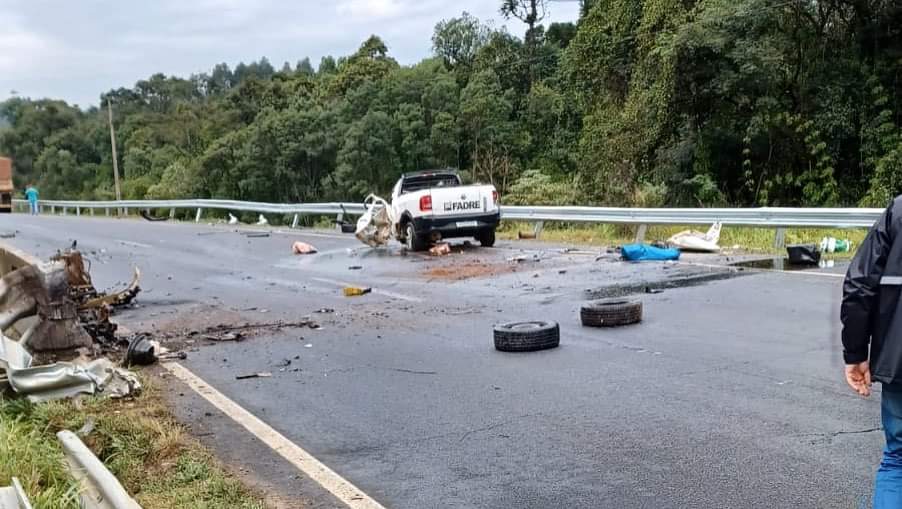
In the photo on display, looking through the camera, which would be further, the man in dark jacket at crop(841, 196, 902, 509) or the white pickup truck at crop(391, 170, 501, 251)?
the white pickup truck at crop(391, 170, 501, 251)

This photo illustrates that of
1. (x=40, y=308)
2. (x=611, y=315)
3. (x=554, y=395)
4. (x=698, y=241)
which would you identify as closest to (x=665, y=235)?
(x=698, y=241)

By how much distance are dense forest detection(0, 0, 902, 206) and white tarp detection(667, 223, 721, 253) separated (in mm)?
7934

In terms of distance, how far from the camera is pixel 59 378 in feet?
20.1

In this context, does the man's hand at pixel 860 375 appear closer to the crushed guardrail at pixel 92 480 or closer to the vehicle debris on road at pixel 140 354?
the crushed guardrail at pixel 92 480

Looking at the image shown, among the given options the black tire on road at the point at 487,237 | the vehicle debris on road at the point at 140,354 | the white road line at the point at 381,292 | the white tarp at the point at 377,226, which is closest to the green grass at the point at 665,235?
the black tire on road at the point at 487,237

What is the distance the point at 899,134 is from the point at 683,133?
6.51 m

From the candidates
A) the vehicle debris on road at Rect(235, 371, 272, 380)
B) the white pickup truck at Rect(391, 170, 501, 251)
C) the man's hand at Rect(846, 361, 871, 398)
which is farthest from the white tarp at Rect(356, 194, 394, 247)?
the man's hand at Rect(846, 361, 871, 398)

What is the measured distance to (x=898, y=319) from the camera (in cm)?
302

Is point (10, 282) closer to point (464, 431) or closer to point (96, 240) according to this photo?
point (464, 431)

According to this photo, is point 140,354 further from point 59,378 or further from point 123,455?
point 123,455

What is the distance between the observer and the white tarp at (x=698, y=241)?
14352 millimetres

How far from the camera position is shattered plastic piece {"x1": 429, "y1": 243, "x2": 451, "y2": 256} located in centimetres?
1684

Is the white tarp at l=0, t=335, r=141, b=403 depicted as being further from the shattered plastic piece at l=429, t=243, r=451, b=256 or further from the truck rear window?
the truck rear window

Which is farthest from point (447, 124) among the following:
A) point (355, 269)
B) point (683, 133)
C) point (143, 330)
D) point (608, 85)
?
point (143, 330)
